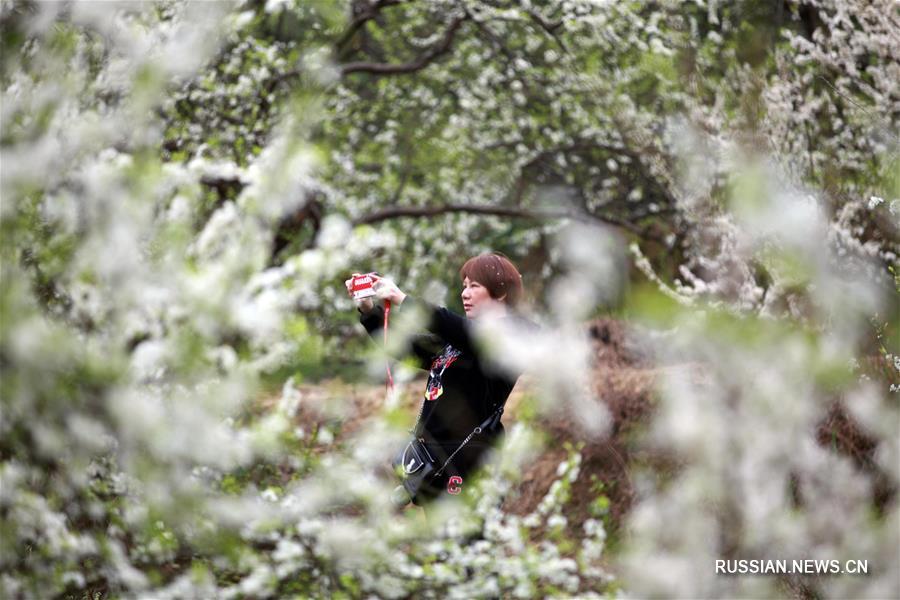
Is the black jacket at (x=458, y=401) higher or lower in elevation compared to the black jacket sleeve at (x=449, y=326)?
lower

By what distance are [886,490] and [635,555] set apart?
49.9 inches

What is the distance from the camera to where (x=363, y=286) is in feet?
8.93

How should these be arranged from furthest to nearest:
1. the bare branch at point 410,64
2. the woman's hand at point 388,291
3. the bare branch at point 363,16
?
the bare branch at point 410,64 → the bare branch at point 363,16 → the woman's hand at point 388,291

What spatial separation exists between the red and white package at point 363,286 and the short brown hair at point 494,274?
14.7 inches

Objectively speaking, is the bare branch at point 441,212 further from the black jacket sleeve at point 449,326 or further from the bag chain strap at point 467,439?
the black jacket sleeve at point 449,326

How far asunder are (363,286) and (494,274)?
0.47 metres

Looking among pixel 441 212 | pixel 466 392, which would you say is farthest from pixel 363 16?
pixel 466 392

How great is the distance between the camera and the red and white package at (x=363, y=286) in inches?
106

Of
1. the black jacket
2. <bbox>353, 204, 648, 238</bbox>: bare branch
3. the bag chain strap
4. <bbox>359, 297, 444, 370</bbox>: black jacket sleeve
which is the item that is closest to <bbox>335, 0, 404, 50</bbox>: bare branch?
<bbox>353, 204, 648, 238</bbox>: bare branch

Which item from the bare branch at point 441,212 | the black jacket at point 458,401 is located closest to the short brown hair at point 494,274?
the black jacket at point 458,401

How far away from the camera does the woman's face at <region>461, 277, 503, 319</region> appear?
9.82ft

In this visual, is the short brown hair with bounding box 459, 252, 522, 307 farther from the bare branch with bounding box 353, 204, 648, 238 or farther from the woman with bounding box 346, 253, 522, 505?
the bare branch with bounding box 353, 204, 648, 238

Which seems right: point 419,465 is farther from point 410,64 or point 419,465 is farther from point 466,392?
point 410,64

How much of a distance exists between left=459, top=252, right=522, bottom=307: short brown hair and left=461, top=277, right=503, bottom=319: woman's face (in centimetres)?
1
